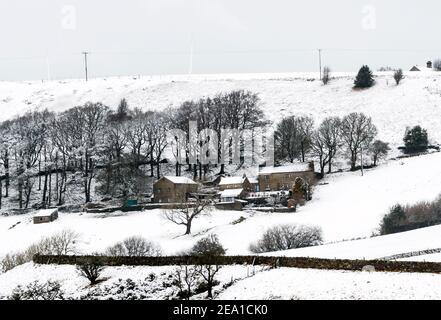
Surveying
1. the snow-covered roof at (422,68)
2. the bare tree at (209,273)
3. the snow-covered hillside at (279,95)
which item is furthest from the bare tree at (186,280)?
the snow-covered roof at (422,68)

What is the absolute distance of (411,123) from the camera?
3531 inches

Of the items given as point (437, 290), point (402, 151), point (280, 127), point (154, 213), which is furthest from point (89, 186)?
point (437, 290)

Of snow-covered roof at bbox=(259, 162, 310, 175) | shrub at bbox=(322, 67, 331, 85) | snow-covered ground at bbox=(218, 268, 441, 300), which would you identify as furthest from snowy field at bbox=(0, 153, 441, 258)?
shrub at bbox=(322, 67, 331, 85)

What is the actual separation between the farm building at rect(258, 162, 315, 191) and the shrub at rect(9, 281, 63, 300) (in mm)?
38532

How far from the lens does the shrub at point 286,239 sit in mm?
46750

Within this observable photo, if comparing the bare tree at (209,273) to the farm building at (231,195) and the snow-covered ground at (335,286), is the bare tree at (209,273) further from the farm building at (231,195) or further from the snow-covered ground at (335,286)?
the farm building at (231,195)

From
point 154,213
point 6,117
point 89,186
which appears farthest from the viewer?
point 6,117

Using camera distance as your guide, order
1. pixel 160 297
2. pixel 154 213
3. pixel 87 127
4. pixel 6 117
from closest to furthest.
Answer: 1. pixel 160 297
2. pixel 154 213
3. pixel 87 127
4. pixel 6 117

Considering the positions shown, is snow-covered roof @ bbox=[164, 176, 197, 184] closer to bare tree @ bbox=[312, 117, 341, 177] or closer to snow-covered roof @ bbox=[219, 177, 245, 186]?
snow-covered roof @ bbox=[219, 177, 245, 186]

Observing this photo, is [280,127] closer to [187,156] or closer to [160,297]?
[187,156]

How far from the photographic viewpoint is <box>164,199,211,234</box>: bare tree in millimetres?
55531

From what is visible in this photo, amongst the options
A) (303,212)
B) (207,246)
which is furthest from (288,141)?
(207,246)

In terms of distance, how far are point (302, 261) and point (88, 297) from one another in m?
12.5

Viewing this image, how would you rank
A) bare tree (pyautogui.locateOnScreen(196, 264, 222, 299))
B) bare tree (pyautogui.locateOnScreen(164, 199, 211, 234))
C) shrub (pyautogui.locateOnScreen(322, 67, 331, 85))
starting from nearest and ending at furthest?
bare tree (pyautogui.locateOnScreen(196, 264, 222, 299)) < bare tree (pyautogui.locateOnScreen(164, 199, 211, 234)) < shrub (pyautogui.locateOnScreen(322, 67, 331, 85))
